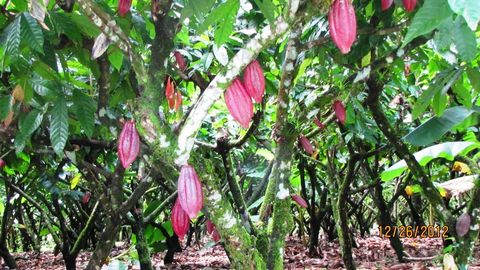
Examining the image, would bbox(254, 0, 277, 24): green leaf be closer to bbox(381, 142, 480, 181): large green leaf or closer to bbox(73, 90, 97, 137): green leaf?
bbox(73, 90, 97, 137): green leaf

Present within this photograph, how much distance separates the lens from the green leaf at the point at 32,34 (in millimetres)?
1409

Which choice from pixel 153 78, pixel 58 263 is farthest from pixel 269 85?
pixel 58 263

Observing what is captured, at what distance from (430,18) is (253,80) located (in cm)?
56

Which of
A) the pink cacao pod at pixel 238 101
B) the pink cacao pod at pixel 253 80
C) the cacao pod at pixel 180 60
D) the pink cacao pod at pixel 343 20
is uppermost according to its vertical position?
the cacao pod at pixel 180 60

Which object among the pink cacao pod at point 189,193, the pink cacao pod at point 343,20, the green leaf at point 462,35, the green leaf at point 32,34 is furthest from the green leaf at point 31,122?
the green leaf at point 462,35

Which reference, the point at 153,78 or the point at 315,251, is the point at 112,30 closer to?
the point at 153,78

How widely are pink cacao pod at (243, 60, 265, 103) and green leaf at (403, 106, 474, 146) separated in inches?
59.7

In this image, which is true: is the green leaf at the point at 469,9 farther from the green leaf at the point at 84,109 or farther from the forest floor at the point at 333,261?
the forest floor at the point at 333,261

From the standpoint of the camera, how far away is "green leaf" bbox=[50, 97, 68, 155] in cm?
168

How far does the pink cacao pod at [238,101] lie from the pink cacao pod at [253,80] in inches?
1.2

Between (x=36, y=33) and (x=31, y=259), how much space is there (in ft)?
19.4

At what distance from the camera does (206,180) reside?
1318 mm

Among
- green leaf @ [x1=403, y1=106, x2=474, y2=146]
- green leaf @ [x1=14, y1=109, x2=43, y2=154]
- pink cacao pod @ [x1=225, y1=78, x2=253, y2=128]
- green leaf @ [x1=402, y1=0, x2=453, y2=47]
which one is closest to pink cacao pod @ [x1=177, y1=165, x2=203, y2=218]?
pink cacao pod @ [x1=225, y1=78, x2=253, y2=128]

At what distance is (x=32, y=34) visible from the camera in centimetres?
142
